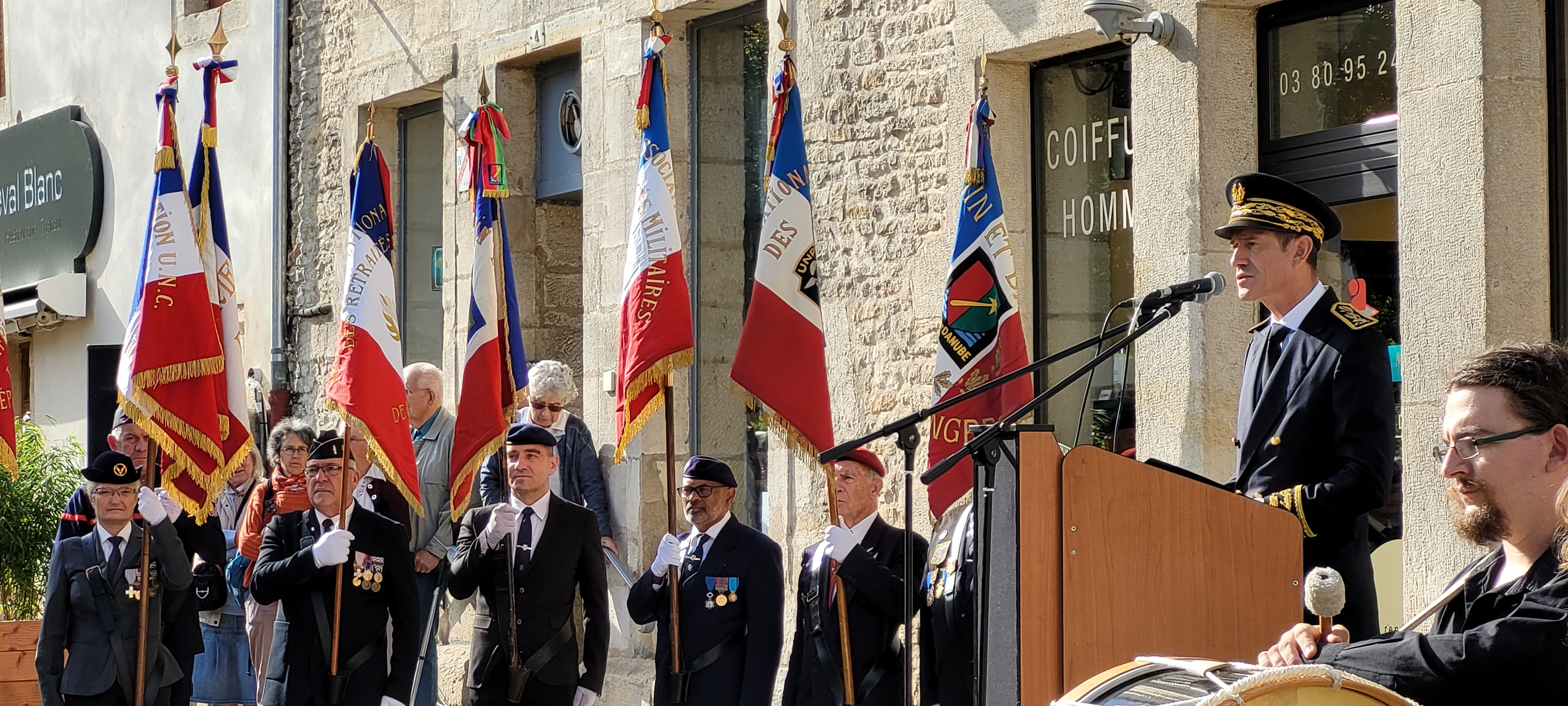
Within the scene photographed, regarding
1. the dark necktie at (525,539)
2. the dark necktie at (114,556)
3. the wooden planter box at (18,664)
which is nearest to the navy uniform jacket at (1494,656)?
the dark necktie at (525,539)

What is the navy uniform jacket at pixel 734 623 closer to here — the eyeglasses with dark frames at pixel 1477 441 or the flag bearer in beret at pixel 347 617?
the flag bearer in beret at pixel 347 617

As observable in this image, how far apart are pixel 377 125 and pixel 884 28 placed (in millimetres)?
5023

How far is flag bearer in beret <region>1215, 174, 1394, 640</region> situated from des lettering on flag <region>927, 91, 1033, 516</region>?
248cm

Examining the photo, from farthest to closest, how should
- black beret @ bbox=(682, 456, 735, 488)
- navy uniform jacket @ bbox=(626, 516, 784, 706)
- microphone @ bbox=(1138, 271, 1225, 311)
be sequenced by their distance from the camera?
black beret @ bbox=(682, 456, 735, 488) → navy uniform jacket @ bbox=(626, 516, 784, 706) → microphone @ bbox=(1138, 271, 1225, 311)

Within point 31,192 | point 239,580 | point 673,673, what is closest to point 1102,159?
point 673,673

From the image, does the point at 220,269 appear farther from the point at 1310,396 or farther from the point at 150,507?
the point at 1310,396

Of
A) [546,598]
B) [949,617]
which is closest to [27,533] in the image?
[546,598]

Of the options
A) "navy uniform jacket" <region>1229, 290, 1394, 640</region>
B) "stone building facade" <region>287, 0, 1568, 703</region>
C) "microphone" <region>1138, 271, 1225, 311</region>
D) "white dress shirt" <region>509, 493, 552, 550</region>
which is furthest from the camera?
"white dress shirt" <region>509, 493, 552, 550</region>

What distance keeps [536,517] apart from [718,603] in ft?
2.81

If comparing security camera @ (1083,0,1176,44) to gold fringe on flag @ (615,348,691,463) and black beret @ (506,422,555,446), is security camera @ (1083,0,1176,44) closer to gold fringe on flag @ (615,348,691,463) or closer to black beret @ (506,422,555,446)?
gold fringe on flag @ (615,348,691,463)

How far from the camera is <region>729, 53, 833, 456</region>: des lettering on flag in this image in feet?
22.7

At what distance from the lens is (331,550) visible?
693 cm

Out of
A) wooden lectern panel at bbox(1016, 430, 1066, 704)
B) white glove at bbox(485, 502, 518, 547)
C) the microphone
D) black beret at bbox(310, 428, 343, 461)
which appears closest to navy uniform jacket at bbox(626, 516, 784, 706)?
white glove at bbox(485, 502, 518, 547)

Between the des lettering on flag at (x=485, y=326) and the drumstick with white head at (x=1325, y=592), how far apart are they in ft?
18.2
